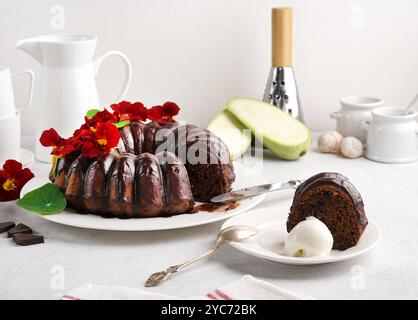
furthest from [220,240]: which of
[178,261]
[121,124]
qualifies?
[121,124]

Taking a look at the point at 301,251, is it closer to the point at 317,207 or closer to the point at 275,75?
the point at 317,207

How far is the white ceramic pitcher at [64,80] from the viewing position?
5.37 ft

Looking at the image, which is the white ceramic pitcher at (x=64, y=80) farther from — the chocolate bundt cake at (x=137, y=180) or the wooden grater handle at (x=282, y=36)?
the wooden grater handle at (x=282, y=36)

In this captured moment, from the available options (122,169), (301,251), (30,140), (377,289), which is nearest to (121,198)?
(122,169)

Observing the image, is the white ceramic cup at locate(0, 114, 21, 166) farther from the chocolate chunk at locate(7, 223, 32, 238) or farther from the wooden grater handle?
the wooden grater handle

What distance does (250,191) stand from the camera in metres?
1.41

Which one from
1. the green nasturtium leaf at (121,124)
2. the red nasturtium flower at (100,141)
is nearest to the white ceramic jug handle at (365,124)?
the green nasturtium leaf at (121,124)

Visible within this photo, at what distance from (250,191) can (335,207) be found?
264 mm

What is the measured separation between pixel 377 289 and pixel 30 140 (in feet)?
3.70

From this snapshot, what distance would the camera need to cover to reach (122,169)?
4.19 feet

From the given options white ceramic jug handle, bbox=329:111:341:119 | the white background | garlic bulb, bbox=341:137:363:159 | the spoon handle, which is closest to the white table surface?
the spoon handle

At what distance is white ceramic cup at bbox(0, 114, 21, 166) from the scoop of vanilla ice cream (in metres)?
0.74

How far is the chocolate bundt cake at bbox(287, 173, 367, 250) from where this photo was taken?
1166 mm

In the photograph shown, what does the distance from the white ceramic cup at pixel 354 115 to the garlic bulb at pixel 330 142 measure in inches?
2.0
